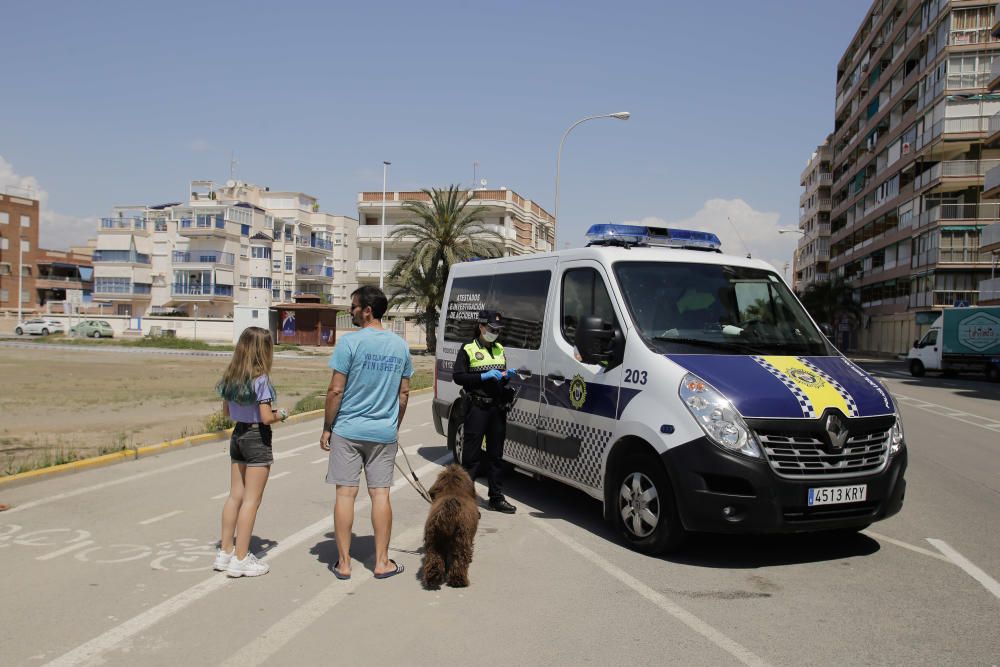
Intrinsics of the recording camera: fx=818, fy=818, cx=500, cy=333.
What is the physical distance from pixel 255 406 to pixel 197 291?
83.8 meters

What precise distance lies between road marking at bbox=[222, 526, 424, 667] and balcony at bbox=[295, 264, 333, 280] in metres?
87.3

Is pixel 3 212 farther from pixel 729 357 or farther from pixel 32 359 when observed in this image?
pixel 729 357

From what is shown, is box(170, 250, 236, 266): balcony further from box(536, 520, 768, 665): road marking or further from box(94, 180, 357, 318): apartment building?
box(536, 520, 768, 665): road marking

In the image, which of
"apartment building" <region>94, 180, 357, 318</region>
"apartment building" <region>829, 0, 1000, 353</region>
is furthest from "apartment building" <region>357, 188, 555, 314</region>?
"apartment building" <region>829, 0, 1000, 353</region>

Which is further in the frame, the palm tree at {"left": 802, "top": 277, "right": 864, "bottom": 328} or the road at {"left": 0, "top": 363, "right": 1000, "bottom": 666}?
the palm tree at {"left": 802, "top": 277, "right": 864, "bottom": 328}

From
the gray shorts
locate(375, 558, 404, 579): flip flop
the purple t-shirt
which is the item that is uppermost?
the purple t-shirt

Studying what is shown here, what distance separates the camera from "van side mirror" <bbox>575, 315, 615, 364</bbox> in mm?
6062

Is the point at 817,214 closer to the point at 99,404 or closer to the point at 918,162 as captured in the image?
the point at 918,162

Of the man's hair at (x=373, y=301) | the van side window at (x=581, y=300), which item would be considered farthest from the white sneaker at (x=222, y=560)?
the van side window at (x=581, y=300)

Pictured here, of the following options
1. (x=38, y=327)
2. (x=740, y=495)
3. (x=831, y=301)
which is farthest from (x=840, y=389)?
(x=38, y=327)

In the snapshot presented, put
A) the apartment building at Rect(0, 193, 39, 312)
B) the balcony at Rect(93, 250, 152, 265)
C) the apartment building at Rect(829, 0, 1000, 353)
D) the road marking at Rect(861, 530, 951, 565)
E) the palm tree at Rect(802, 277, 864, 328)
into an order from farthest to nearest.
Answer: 1. the apartment building at Rect(0, 193, 39, 312)
2. the balcony at Rect(93, 250, 152, 265)
3. the palm tree at Rect(802, 277, 864, 328)
4. the apartment building at Rect(829, 0, 1000, 353)
5. the road marking at Rect(861, 530, 951, 565)

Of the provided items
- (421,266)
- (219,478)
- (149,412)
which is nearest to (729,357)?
(219,478)

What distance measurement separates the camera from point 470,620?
14.8 feet

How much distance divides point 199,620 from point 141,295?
299 ft
